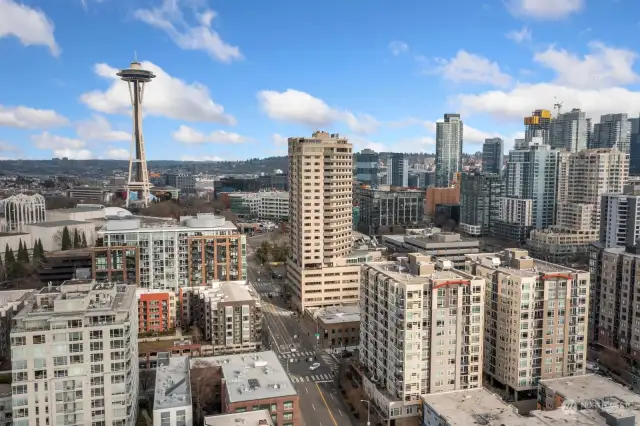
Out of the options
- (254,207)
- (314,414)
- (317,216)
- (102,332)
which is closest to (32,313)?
(102,332)

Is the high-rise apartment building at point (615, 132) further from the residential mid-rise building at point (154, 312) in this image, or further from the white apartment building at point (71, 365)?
the white apartment building at point (71, 365)

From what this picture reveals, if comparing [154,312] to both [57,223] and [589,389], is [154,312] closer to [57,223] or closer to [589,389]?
[589,389]

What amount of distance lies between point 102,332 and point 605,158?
251ft

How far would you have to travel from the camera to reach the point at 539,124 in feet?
451

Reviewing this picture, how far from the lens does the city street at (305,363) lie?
3061 centimetres

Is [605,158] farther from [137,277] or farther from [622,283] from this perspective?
[137,277]

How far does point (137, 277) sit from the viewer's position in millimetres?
44844

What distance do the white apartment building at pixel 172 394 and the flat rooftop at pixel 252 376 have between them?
115cm

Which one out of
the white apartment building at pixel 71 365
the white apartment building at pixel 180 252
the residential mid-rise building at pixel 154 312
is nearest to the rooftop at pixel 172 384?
the white apartment building at pixel 71 365

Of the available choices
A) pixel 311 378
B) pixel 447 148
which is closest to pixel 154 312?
pixel 311 378

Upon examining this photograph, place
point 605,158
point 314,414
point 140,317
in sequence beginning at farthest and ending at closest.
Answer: point 605,158
point 140,317
point 314,414

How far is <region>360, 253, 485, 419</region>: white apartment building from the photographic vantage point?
92.7 feet

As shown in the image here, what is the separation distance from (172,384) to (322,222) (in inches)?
977

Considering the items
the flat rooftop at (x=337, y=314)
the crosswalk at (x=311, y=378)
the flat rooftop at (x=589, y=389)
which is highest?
the flat rooftop at (x=589, y=389)
